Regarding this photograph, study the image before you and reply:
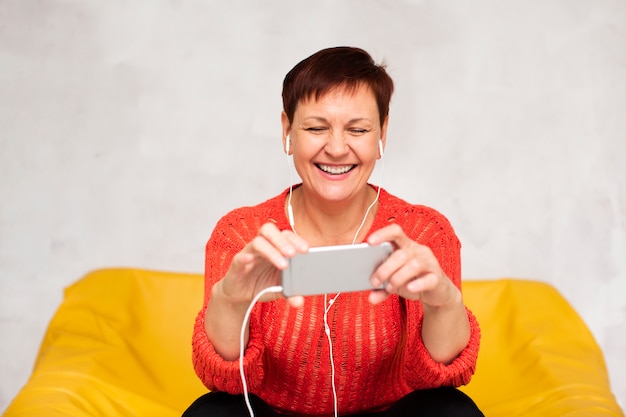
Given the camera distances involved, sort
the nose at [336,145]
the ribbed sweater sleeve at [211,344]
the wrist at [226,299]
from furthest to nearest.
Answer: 1. the nose at [336,145]
2. the ribbed sweater sleeve at [211,344]
3. the wrist at [226,299]

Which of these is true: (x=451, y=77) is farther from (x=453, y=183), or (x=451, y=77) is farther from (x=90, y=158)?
(x=90, y=158)

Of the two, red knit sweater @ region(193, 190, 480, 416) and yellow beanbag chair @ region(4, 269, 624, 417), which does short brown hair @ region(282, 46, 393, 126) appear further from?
yellow beanbag chair @ region(4, 269, 624, 417)

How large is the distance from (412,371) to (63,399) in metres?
0.79

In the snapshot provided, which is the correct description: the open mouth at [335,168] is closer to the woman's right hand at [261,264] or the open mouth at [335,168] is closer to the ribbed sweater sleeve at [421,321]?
the ribbed sweater sleeve at [421,321]

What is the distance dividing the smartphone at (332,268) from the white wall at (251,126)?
151 centimetres

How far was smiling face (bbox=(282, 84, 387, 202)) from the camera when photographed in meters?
1.70

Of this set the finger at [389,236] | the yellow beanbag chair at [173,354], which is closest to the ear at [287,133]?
the finger at [389,236]

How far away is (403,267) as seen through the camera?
1361mm

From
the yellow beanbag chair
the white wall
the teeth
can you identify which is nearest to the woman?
the teeth

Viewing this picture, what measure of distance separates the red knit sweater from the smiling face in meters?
0.17

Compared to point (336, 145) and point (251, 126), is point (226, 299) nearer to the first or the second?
point (336, 145)

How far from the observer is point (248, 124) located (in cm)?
284

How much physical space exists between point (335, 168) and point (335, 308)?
0.30 metres

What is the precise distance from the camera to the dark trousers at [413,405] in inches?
63.7
